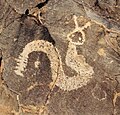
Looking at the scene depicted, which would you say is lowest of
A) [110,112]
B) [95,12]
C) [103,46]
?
[110,112]

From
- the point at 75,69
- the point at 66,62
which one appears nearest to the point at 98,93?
the point at 75,69

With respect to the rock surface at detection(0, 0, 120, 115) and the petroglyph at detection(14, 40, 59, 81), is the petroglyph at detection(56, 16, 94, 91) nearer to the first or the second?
the rock surface at detection(0, 0, 120, 115)

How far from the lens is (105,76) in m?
5.09

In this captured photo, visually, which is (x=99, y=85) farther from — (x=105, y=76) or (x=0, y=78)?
(x=0, y=78)

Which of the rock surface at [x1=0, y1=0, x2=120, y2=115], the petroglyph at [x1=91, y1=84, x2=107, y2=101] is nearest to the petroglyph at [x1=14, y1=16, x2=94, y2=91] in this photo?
the rock surface at [x1=0, y1=0, x2=120, y2=115]

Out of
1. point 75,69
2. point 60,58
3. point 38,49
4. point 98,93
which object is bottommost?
point 98,93

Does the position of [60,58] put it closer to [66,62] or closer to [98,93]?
[66,62]

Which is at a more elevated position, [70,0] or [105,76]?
[70,0]

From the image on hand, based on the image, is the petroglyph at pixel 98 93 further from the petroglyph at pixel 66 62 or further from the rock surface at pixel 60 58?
the petroglyph at pixel 66 62

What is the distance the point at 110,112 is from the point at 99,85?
1.29ft

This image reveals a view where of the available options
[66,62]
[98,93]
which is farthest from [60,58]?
[98,93]

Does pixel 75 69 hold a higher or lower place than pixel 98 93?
higher

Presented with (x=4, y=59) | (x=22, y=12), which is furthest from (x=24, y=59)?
(x=22, y=12)

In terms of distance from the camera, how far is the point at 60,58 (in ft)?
16.9
